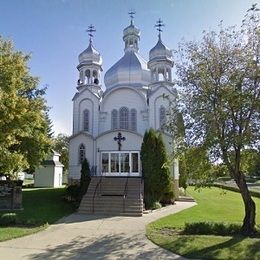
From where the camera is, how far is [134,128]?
94.9ft

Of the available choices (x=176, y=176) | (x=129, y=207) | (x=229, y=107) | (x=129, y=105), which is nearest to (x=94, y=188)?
(x=129, y=207)

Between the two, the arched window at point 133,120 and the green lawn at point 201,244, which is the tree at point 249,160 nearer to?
the green lawn at point 201,244

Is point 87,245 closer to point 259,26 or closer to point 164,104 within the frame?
point 259,26

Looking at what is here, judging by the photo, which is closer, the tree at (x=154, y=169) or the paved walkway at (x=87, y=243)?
the paved walkway at (x=87, y=243)

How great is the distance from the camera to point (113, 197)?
65.8 feet

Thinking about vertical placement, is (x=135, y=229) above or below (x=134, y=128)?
below

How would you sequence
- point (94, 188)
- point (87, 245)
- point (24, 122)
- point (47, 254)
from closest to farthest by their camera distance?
point (47, 254)
point (87, 245)
point (24, 122)
point (94, 188)

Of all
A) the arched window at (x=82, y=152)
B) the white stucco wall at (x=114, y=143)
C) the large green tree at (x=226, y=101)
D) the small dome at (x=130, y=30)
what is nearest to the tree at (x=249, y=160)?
the large green tree at (x=226, y=101)

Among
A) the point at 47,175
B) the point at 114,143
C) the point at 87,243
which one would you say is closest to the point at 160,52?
the point at 114,143

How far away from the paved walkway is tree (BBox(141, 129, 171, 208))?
21.0 feet

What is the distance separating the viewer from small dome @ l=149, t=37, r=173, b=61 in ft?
99.6

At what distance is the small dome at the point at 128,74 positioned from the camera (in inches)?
1309

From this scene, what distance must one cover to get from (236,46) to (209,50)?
3.34 ft

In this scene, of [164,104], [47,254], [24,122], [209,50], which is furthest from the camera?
[164,104]
